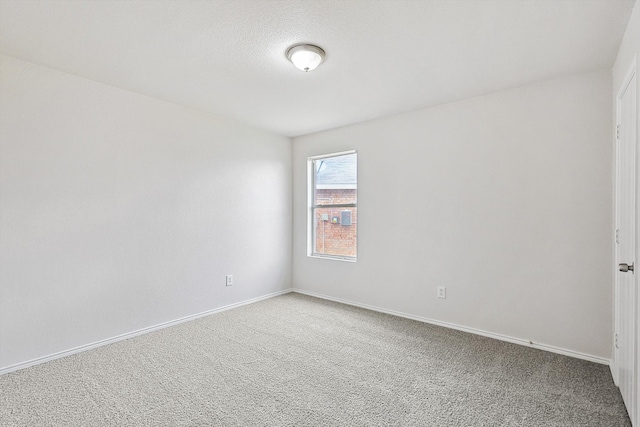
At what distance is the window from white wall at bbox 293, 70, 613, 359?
8.5 inches

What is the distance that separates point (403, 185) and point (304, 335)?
194cm

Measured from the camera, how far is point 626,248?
6.48 feet

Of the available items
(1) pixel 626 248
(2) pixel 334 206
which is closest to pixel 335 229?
(2) pixel 334 206

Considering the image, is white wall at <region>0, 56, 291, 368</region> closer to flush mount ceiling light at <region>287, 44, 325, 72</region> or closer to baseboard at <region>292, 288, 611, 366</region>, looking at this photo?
baseboard at <region>292, 288, 611, 366</region>

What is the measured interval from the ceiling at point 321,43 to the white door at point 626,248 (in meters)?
0.53

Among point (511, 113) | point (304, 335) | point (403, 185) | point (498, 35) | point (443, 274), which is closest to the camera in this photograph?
point (498, 35)

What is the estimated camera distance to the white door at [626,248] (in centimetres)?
177

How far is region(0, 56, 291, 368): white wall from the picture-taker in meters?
2.46

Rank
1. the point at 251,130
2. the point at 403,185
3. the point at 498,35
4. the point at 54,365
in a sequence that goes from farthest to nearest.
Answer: the point at 251,130 < the point at 403,185 < the point at 54,365 < the point at 498,35

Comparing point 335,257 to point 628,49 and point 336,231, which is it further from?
point 628,49

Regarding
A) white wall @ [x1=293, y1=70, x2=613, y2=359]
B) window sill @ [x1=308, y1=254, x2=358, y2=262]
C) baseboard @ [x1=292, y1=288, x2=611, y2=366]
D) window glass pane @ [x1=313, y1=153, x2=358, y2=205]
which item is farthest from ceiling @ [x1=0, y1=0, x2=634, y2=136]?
baseboard @ [x1=292, y1=288, x2=611, y2=366]

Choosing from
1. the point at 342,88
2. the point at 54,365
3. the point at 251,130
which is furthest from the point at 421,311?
the point at 54,365

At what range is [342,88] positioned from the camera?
2967mm

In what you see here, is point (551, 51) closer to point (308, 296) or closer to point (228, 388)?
point (228, 388)
